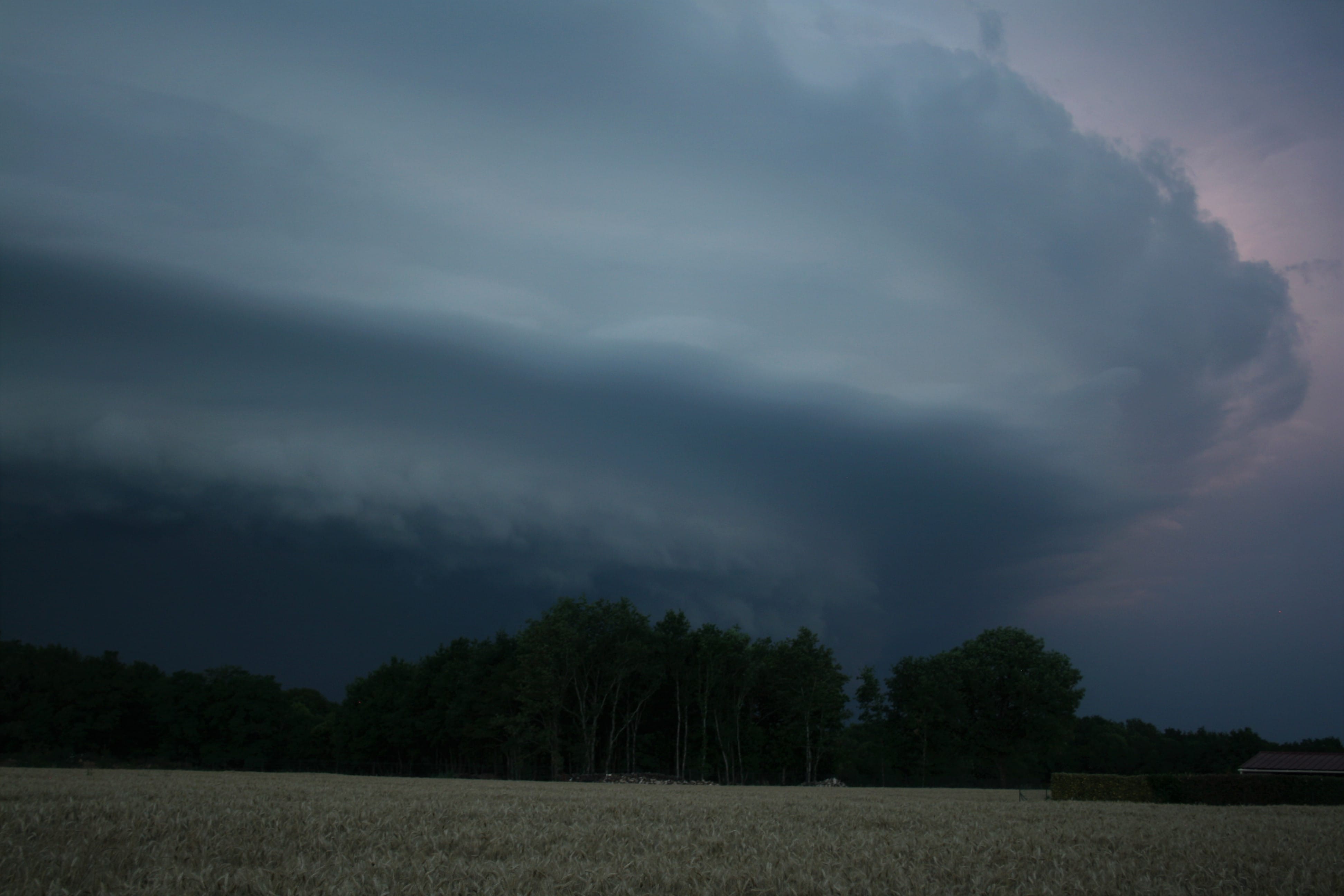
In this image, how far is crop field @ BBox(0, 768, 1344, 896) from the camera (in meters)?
9.49

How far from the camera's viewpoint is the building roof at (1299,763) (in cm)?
5369

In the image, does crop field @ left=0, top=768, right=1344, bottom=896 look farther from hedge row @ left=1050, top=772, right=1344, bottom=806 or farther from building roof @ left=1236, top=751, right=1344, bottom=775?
building roof @ left=1236, top=751, right=1344, bottom=775

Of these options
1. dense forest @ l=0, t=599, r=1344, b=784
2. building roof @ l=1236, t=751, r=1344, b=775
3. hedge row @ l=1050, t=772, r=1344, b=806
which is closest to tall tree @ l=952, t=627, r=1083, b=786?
dense forest @ l=0, t=599, r=1344, b=784

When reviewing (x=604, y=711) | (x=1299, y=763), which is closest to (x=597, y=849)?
(x=1299, y=763)

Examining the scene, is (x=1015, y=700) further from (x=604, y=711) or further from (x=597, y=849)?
(x=597, y=849)

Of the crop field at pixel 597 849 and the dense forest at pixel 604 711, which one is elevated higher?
the crop field at pixel 597 849

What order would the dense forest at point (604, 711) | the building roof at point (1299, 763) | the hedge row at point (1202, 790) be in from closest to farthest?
1. the hedge row at point (1202, 790)
2. the building roof at point (1299, 763)
3. the dense forest at point (604, 711)

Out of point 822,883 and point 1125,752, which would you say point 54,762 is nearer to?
point 822,883

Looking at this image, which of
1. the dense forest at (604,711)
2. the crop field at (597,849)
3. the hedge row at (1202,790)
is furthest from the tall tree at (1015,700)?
the crop field at (597,849)

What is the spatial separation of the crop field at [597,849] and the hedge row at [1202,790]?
22.3 m

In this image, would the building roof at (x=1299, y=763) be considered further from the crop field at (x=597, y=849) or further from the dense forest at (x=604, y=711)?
the crop field at (x=597, y=849)

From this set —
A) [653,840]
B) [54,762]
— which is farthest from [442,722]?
[653,840]

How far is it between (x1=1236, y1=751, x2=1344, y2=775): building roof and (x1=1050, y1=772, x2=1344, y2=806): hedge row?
277 inches

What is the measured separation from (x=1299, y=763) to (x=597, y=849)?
216 ft
